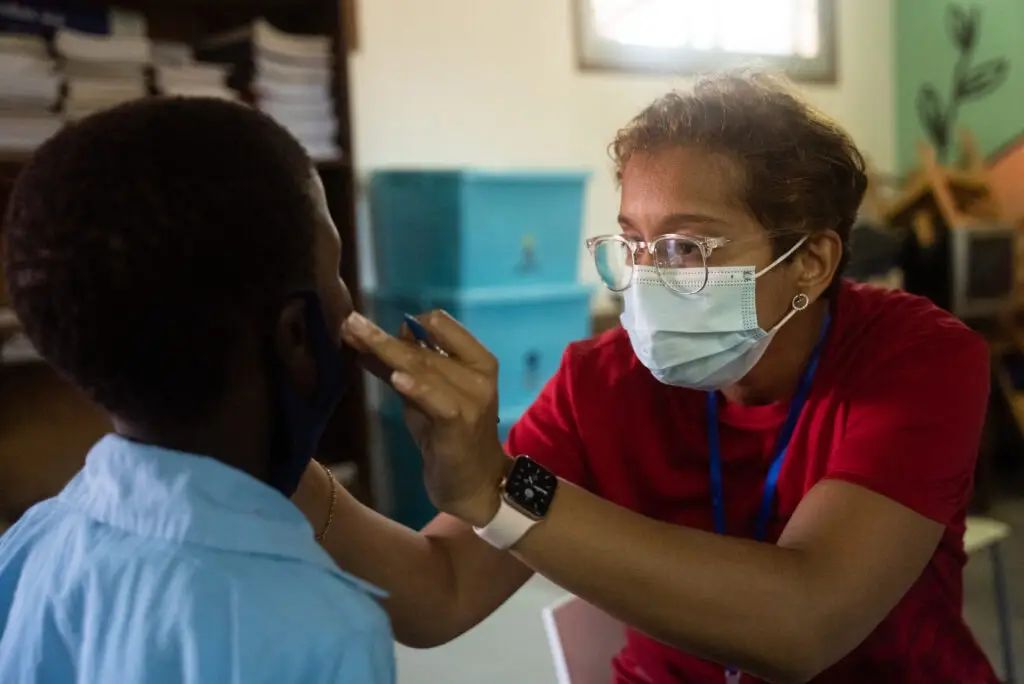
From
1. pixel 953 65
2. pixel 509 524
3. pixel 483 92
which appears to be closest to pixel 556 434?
pixel 509 524

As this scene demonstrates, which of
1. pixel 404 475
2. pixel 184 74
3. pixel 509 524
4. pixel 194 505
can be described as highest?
pixel 184 74

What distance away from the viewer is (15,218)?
559 mm

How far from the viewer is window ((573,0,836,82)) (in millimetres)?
3121

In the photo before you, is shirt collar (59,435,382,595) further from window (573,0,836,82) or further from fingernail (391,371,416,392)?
window (573,0,836,82)

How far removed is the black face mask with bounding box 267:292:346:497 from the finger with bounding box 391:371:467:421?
57 mm

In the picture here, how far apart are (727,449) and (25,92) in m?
1.71

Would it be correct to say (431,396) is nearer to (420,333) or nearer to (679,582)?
(420,333)

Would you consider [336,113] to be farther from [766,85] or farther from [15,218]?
[15,218]

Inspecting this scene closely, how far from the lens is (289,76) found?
2.24 m

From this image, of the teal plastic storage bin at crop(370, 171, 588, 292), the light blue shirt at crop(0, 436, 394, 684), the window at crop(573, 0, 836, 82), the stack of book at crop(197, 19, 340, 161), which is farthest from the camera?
the window at crop(573, 0, 836, 82)

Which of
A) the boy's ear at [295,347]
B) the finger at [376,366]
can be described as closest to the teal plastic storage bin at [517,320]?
the finger at [376,366]

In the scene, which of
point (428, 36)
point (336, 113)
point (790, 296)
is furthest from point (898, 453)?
point (428, 36)

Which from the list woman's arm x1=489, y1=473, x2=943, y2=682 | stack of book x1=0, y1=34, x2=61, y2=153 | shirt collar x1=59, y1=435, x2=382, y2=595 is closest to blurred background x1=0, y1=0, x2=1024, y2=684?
stack of book x1=0, y1=34, x2=61, y2=153

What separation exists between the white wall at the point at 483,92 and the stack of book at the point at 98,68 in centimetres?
63
